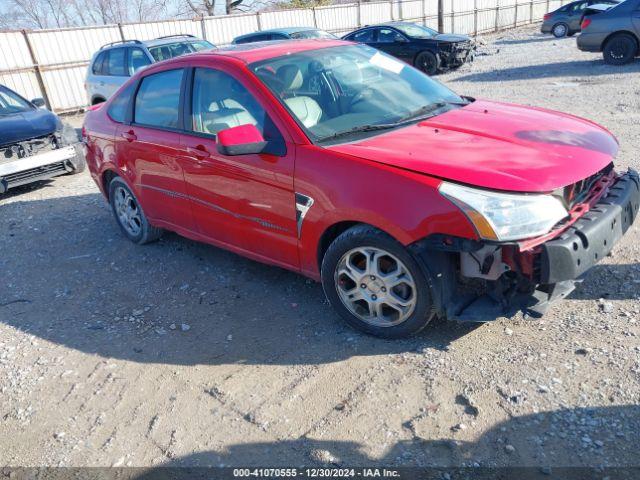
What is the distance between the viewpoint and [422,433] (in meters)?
2.83

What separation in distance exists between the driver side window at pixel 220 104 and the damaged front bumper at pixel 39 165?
460cm

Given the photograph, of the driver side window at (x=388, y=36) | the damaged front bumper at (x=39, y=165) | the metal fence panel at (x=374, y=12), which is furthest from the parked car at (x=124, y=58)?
the metal fence panel at (x=374, y=12)

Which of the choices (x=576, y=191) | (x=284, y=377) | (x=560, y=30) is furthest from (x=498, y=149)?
(x=560, y=30)

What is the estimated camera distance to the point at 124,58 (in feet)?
38.6

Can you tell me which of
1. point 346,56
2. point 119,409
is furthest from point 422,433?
point 346,56

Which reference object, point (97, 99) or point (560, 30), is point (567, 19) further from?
point (97, 99)

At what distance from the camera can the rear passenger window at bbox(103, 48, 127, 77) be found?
11772 mm

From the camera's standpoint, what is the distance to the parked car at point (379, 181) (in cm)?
301

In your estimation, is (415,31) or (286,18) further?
(286,18)

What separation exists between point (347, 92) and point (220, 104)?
0.96 meters

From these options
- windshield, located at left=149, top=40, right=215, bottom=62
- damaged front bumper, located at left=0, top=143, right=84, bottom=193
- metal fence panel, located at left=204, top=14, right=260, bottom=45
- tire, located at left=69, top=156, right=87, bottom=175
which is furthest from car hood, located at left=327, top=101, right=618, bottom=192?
metal fence panel, located at left=204, top=14, right=260, bottom=45

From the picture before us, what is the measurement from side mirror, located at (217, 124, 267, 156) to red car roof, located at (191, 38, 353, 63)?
727mm

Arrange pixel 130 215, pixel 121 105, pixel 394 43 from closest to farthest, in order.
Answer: pixel 121 105, pixel 130 215, pixel 394 43

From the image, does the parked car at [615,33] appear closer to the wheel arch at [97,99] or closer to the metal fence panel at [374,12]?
the wheel arch at [97,99]
